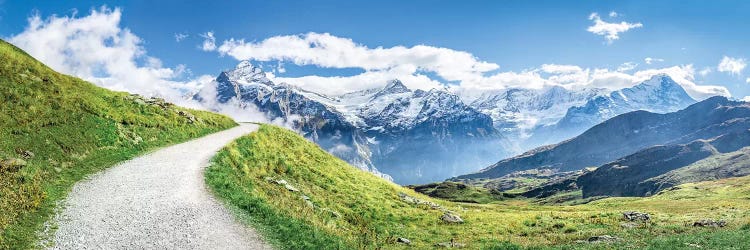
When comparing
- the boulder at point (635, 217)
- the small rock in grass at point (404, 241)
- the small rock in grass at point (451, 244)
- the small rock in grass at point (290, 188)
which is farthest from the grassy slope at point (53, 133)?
the boulder at point (635, 217)

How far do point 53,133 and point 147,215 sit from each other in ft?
54.1

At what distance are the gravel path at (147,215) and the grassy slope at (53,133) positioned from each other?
136 cm

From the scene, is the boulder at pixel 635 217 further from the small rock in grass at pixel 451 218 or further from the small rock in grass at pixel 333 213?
the small rock in grass at pixel 333 213

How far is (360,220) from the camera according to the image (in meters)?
37.9

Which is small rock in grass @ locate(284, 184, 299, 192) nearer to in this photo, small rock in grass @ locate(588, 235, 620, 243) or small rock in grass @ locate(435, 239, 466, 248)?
small rock in grass @ locate(435, 239, 466, 248)

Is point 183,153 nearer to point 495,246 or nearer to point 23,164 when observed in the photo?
point 23,164

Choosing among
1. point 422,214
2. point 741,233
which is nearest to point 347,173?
point 422,214

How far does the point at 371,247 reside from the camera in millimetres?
29516

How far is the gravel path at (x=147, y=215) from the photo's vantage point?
75.2 feet

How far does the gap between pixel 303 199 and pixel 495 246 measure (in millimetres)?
14023

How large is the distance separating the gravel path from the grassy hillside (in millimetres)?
1682

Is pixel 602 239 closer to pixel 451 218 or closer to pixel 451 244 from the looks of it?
pixel 451 244

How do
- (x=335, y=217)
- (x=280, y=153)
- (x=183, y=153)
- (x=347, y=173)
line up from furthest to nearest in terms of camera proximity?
1. (x=347, y=173)
2. (x=280, y=153)
3. (x=183, y=153)
4. (x=335, y=217)

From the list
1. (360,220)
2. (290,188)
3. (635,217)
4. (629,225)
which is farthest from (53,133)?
(635,217)
